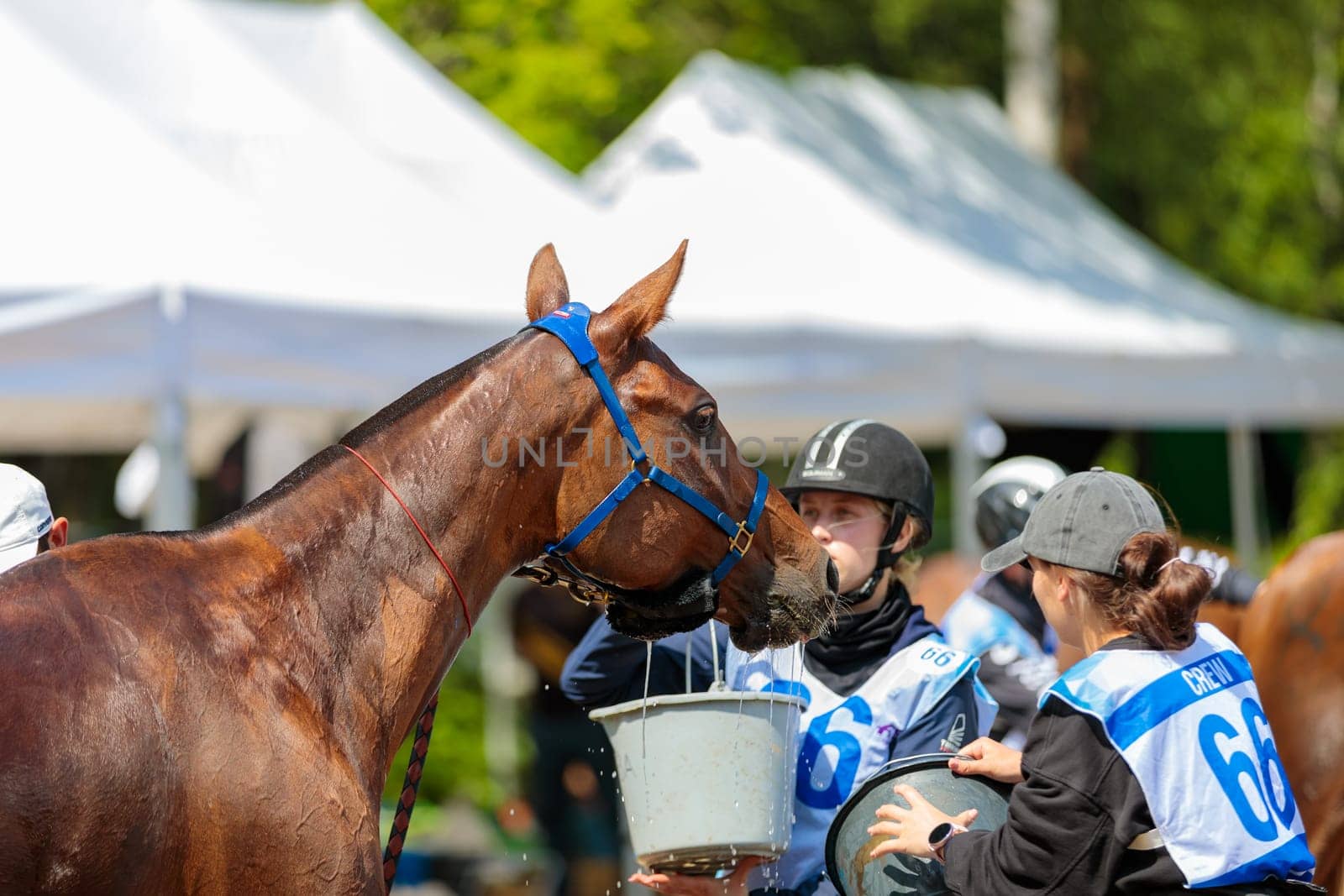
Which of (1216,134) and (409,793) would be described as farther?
(1216,134)

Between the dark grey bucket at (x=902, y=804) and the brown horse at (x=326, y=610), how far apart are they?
37 centimetres

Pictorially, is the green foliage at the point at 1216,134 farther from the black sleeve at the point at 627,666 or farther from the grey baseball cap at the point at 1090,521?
the grey baseball cap at the point at 1090,521

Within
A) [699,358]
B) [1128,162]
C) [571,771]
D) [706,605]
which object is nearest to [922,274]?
[699,358]

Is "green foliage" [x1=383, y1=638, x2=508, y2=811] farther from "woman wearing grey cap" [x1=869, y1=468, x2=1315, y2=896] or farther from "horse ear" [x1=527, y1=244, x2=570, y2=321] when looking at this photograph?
"woman wearing grey cap" [x1=869, y1=468, x2=1315, y2=896]

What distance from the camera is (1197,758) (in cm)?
273

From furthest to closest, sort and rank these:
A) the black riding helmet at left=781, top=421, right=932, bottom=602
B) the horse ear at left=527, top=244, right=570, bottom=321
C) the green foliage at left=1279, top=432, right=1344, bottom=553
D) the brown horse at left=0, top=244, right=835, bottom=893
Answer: the green foliage at left=1279, top=432, right=1344, bottom=553
the black riding helmet at left=781, top=421, right=932, bottom=602
the horse ear at left=527, top=244, right=570, bottom=321
the brown horse at left=0, top=244, right=835, bottom=893

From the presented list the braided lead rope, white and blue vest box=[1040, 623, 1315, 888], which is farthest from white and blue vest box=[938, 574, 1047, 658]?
the braided lead rope

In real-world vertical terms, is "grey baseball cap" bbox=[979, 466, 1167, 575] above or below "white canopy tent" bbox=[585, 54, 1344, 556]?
below

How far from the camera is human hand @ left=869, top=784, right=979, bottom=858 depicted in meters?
2.92

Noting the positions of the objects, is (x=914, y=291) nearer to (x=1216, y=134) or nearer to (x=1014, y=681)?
(x=1014, y=681)

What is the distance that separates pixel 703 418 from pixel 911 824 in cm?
91

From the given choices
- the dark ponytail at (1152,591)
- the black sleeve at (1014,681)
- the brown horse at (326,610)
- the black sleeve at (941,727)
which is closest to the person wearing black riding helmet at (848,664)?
the black sleeve at (941,727)

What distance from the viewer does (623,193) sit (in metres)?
9.79

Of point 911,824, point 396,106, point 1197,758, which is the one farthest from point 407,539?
point 396,106
